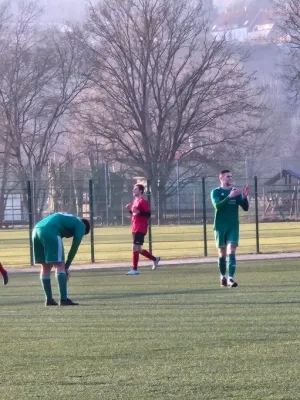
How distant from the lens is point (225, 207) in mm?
16266

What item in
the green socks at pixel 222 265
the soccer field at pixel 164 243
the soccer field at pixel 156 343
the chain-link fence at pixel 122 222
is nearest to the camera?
the soccer field at pixel 156 343

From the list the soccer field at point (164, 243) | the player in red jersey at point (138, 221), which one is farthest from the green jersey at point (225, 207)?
the soccer field at point (164, 243)

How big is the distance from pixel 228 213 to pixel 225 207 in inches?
5.3

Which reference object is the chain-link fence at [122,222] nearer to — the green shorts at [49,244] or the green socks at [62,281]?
the green socks at [62,281]

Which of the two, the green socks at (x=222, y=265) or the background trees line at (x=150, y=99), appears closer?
the green socks at (x=222, y=265)

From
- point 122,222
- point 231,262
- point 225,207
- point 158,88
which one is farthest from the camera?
point 158,88

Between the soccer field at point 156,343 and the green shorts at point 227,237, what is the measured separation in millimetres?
756

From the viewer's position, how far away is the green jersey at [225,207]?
636 inches

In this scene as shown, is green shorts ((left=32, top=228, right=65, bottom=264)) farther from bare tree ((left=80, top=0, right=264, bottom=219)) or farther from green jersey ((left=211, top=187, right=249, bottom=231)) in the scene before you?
bare tree ((left=80, top=0, right=264, bottom=219))

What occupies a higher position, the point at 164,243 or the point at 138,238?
the point at 138,238

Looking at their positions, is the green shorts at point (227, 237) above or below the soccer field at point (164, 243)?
above

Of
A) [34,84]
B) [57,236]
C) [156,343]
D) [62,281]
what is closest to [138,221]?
[62,281]

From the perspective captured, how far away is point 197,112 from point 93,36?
7180 mm

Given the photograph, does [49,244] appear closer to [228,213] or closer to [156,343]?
[228,213]
